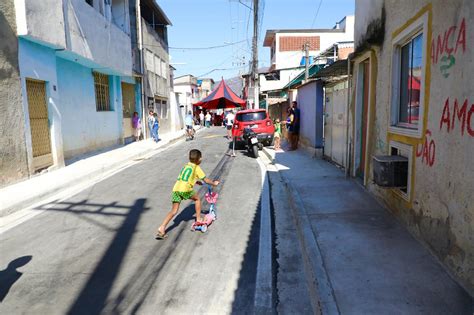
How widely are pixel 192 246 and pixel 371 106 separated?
14.0 ft

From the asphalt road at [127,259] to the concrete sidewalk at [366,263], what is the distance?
0.74m

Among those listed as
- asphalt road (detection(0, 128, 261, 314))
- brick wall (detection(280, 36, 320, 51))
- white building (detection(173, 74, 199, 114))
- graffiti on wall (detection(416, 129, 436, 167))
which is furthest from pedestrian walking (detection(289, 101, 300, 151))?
brick wall (detection(280, 36, 320, 51))

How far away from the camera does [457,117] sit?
132 inches

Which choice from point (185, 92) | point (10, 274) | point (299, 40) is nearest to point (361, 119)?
point (10, 274)

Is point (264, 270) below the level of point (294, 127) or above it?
below

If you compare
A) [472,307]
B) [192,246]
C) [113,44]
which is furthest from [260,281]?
[113,44]

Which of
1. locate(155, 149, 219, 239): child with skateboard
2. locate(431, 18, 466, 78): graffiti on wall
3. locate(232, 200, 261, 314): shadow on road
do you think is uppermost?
locate(431, 18, 466, 78): graffiti on wall

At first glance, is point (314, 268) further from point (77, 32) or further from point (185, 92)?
point (185, 92)

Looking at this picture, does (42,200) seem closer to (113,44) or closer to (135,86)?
(113,44)

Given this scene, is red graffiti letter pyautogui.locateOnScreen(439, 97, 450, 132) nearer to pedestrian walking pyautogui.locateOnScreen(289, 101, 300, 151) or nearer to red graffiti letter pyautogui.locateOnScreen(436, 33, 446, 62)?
red graffiti letter pyautogui.locateOnScreen(436, 33, 446, 62)

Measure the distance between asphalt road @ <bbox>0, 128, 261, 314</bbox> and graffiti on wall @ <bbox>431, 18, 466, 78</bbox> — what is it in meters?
2.96

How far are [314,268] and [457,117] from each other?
2048 mm

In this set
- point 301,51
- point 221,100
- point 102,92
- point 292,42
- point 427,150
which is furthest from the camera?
point 292,42

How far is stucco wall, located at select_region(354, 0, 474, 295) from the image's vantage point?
3139mm
